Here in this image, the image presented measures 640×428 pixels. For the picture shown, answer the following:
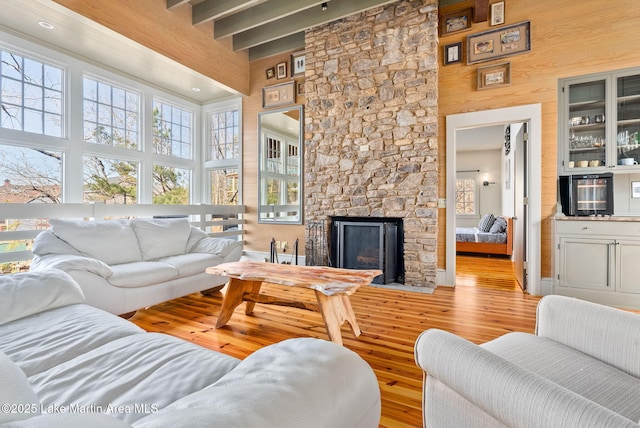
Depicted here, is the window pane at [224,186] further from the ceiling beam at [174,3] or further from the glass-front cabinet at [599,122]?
the glass-front cabinet at [599,122]

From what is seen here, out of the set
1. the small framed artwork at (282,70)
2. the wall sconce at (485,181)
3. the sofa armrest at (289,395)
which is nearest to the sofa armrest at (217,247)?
the sofa armrest at (289,395)

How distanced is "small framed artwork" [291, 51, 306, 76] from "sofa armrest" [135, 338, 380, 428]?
4859 millimetres

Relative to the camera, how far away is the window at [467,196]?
8.63m

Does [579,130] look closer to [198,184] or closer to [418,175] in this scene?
[418,175]

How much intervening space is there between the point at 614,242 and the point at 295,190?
13.0ft

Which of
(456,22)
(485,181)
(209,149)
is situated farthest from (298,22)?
(485,181)

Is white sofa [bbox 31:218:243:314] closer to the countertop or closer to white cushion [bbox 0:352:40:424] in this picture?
white cushion [bbox 0:352:40:424]

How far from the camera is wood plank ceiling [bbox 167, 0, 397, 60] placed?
12.9 feet

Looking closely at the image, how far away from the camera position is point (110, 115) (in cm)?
465

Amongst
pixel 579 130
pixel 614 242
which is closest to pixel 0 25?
pixel 579 130

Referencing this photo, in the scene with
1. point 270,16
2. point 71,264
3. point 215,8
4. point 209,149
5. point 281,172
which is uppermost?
point 215,8

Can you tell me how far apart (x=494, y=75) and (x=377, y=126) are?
58.5 inches

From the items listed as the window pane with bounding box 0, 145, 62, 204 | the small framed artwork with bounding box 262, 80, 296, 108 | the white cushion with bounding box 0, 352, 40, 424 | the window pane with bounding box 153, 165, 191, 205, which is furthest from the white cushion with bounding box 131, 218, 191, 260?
the white cushion with bounding box 0, 352, 40, 424

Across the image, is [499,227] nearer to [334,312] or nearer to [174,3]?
[334,312]
